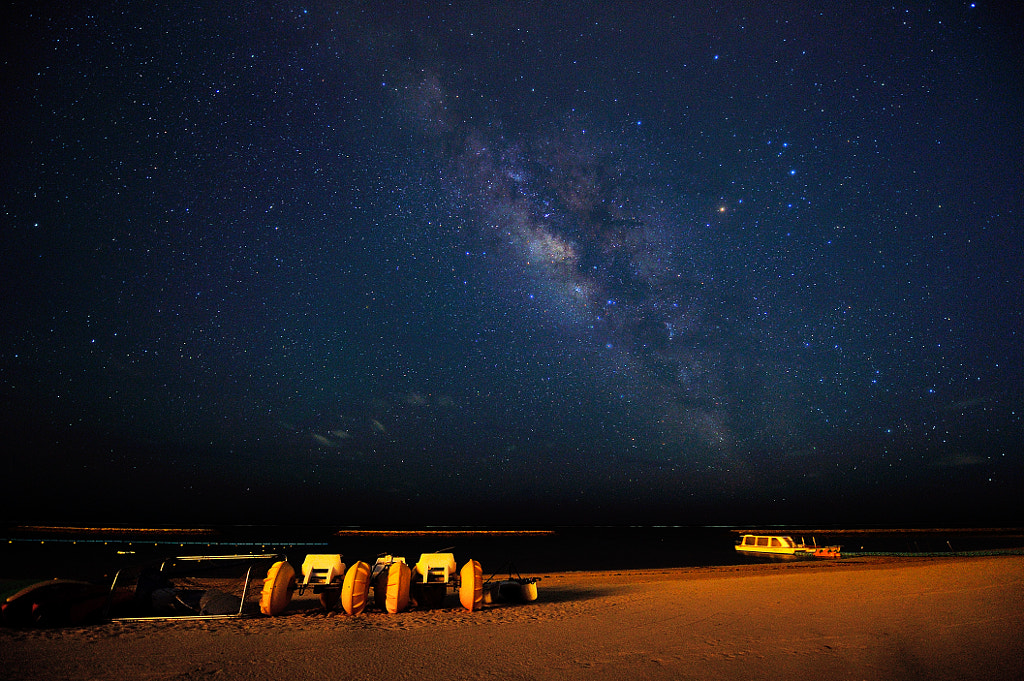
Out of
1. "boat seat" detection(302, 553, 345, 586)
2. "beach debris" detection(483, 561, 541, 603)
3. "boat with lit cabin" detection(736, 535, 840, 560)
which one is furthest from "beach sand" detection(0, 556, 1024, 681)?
"boat with lit cabin" detection(736, 535, 840, 560)

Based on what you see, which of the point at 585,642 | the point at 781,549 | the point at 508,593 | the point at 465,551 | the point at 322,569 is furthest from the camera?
the point at 465,551

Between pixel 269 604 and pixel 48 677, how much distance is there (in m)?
4.73

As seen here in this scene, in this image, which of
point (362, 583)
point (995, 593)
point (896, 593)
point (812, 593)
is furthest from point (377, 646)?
point (995, 593)

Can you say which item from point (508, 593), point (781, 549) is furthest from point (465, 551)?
point (508, 593)

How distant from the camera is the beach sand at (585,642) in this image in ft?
24.0

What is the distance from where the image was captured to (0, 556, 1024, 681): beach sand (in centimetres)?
732

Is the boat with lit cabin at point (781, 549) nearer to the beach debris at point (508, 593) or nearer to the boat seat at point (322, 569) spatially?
the beach debris at point (508, 593)

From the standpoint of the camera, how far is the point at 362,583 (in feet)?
38.5

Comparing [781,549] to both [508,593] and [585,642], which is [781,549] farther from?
[585,642]

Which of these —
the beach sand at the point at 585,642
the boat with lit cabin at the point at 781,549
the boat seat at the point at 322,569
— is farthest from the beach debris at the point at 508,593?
the boat with lit cabin at the point at 781,549

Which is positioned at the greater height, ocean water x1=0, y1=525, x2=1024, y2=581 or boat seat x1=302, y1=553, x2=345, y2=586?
boat seat x1=302, y1=553, x2=345, y2=586

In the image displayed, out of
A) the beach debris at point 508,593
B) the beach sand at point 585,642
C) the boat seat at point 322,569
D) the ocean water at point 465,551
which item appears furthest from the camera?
the ocean water at point 465,551

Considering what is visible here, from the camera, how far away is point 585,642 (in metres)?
9.12

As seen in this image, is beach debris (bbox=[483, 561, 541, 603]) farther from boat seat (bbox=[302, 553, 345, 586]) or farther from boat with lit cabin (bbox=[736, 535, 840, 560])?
boat with lit cabin (bbox=[736, 535, 840, 560])
